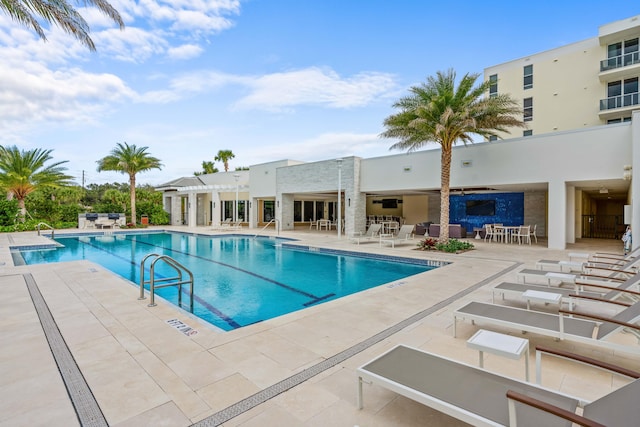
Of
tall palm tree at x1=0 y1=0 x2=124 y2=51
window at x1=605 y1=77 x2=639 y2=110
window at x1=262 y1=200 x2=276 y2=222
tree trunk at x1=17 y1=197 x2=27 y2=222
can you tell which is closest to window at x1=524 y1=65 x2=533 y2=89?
window at x1=605 y1=77 x2=639 y2=110

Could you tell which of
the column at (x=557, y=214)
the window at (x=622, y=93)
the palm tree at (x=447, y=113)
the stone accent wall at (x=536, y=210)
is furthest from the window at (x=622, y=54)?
the palm tree at (x=447, y=113)

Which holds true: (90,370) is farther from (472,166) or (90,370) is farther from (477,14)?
(477,14)

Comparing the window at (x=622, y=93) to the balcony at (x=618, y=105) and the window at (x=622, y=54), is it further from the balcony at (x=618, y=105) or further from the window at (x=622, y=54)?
the window at (x=622, y=54)

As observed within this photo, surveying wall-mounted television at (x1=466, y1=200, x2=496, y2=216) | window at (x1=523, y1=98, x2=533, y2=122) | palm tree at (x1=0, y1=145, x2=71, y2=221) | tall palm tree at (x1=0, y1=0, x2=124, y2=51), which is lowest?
wall-mounted television at (x1=466, y1=200, x2=496, y2=216)

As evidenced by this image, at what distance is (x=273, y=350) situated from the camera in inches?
149

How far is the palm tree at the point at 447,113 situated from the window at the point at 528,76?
15055 millimetres

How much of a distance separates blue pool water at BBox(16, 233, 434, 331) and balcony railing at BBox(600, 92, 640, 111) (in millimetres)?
19745

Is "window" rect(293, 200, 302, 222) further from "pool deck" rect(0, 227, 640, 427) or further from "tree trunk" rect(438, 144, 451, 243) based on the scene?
"pool deck" rect(0, 227, 640, 427)

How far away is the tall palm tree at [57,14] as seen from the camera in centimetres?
733

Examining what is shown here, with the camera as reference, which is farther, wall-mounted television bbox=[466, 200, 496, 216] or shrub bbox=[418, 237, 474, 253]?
wall-mounted television bbox=[466, 200, 496, 216]

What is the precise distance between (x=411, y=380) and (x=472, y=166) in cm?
1444

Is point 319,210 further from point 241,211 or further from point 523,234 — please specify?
point 523,234

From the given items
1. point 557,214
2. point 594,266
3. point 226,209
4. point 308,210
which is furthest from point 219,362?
point 226,209

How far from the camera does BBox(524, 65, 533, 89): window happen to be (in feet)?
79.2
